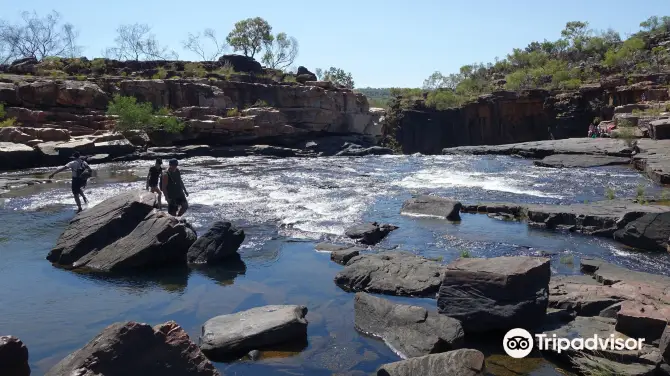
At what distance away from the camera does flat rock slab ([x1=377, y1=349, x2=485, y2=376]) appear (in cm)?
486

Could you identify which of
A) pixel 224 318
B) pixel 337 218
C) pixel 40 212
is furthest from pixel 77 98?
pixel 224 318

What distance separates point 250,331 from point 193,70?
144 ft

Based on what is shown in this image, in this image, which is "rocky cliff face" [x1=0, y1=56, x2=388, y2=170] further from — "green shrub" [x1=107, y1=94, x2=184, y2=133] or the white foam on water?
the white foam on water

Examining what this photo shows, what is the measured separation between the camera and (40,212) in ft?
47.2

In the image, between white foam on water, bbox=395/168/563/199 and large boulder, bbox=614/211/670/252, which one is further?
white foam on water, bbox=395/168/563/199

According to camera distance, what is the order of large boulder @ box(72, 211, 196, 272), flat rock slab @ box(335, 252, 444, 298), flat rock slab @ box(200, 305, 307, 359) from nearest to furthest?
flat rock slab @ box(200, 305, 307, 359)
flat rock slab @ box(335, 252, 444, 298)
large boulder @ box(72, 211, 196, 272)

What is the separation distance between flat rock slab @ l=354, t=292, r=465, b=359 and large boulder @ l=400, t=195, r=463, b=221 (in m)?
6.71

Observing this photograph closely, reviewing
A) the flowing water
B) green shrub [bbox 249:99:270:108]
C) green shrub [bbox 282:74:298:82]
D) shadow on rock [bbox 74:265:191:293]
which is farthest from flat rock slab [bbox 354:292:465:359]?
green shrub [bbox 282:74:298:82]

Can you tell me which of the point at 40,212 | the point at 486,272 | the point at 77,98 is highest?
the point at 77,98

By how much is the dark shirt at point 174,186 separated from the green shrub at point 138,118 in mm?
22148

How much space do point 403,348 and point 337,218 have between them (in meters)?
7.68

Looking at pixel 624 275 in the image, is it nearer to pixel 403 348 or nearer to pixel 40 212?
pixel 403 348

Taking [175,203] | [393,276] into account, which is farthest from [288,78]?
[393,276]

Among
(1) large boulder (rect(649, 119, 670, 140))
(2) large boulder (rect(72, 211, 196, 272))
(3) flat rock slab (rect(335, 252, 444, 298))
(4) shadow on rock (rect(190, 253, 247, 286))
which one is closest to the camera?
(3) flat rock slab (rect(335, 252, 444, 298))
